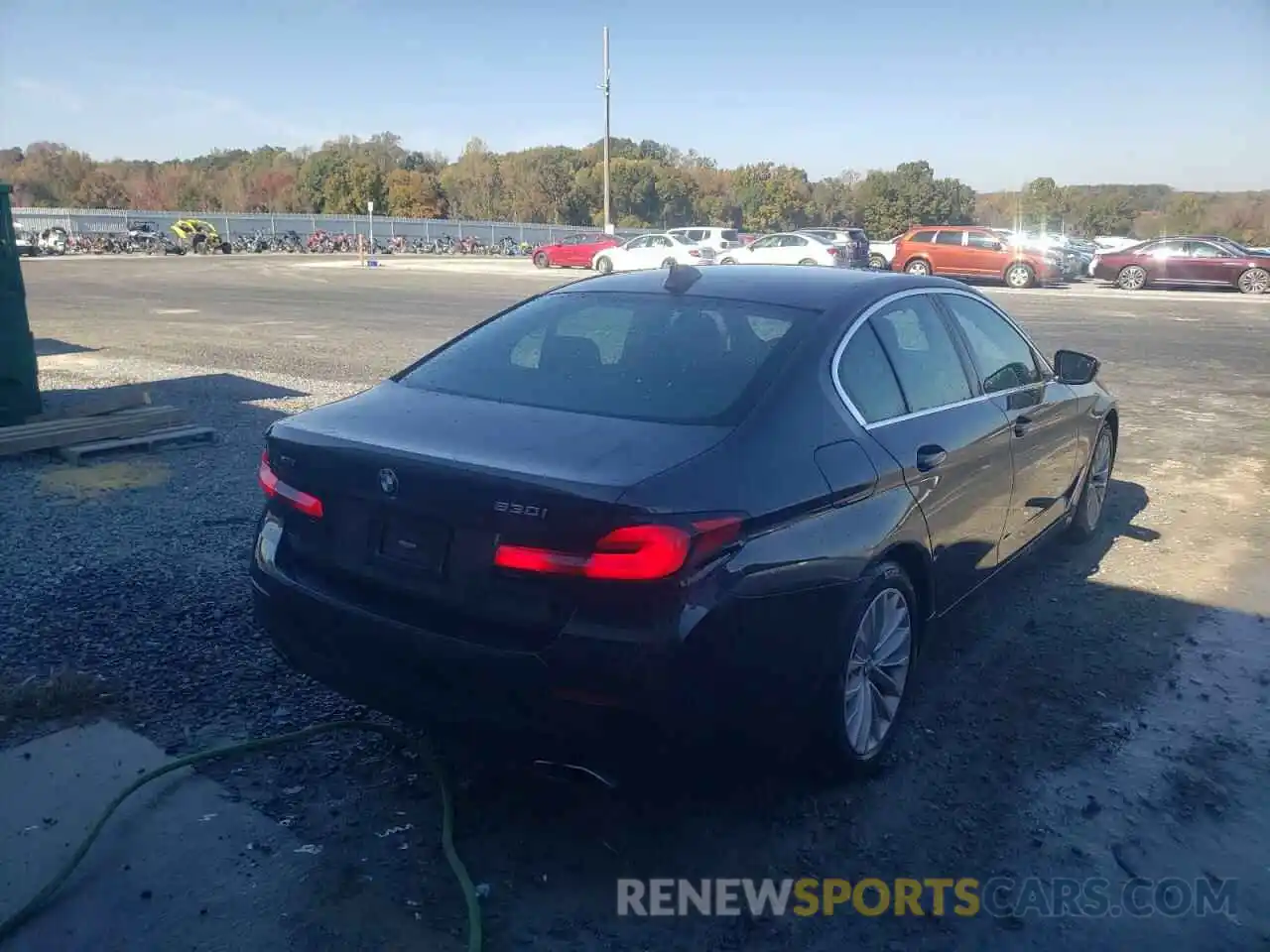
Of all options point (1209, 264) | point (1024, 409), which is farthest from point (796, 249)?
point (1024, 409)

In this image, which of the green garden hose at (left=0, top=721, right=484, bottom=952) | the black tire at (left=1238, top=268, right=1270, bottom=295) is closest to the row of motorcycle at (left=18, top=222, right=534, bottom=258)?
the black tire at (left=1238, top=268, right=1270, bottom=295)

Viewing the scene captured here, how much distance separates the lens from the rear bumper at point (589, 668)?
107 inches

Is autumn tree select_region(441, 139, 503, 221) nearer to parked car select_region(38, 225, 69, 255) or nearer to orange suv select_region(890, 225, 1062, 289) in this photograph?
parked car select_region(38, 225, 69, 255)

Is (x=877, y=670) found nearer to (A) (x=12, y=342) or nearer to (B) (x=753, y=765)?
(B) (x=753, y=765)

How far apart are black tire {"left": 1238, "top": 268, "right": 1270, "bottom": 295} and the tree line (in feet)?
153

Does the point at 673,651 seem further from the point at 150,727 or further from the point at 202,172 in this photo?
the point at 202,172

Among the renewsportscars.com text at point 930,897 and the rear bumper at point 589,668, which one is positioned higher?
the rear bumper at point 589,668

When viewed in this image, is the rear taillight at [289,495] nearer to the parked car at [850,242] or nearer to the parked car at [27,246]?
the parked car at [850,242]

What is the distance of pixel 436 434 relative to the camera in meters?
3.17

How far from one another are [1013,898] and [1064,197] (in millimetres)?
105277

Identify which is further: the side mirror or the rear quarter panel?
the side mirror

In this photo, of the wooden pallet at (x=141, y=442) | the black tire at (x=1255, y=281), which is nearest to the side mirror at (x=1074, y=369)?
the wooden pallet at (x=141, y=442)

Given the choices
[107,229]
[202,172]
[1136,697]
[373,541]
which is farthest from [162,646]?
[202,172]

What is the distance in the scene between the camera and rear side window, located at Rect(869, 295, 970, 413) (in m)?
3.96
